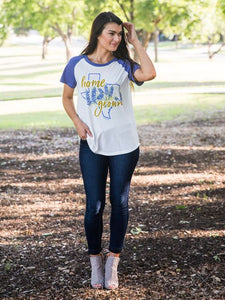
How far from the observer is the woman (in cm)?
373

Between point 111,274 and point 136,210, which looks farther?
point 136,210

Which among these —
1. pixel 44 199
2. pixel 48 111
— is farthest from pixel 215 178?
pixel 48 111

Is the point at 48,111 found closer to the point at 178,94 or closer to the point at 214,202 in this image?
the point at 178,94

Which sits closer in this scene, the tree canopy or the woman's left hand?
the woman's left hand

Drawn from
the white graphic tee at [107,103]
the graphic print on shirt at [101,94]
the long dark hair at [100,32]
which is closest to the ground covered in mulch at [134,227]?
the white graphic tee at [107,103]

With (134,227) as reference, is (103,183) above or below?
above

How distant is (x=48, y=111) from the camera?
755 inches

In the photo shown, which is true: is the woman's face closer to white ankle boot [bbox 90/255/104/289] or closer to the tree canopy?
white ankle boot [bbox 90/255/104/289]

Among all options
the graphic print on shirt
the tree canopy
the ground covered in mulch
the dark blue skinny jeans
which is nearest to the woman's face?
the graphic print on shirt

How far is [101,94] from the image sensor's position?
3.71 m

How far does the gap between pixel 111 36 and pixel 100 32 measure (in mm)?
92

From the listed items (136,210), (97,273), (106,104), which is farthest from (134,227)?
(106,104)

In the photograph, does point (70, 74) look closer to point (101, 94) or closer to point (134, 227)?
point (101, 94)

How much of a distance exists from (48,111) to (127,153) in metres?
15.6
